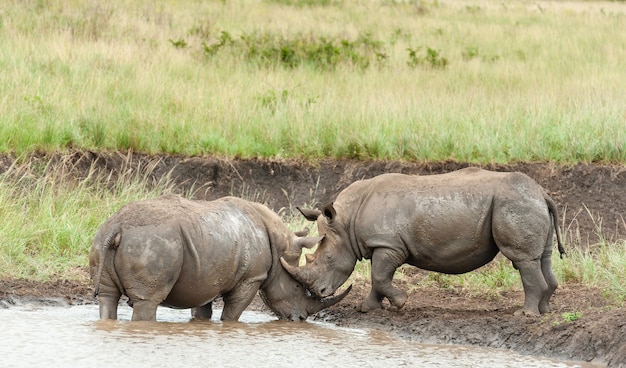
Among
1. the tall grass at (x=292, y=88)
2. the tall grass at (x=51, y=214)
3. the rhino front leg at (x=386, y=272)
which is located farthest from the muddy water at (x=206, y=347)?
the tall grass at (x=292, y=88)

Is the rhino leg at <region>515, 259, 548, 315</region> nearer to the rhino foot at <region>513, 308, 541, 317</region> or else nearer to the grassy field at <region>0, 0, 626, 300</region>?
the rhino foot at <region>513, 308, 541, 317</region>

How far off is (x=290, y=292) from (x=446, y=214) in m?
1.40

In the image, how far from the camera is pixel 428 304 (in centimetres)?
890

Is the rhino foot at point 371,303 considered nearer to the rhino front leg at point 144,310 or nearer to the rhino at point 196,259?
the rhino at point 196,259

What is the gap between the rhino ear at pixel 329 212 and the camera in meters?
8.33

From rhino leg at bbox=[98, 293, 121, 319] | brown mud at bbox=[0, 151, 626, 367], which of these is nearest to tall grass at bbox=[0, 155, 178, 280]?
brown mud at bbox=[0, 151, 626, 367]

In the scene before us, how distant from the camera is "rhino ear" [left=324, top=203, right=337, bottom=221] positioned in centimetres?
833

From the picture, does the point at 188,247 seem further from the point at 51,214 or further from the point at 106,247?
the point at 51,214

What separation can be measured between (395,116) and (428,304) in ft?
15.0

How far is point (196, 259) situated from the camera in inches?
296

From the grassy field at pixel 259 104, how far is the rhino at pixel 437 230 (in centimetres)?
84

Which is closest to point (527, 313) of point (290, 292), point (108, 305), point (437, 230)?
point (437, 230)

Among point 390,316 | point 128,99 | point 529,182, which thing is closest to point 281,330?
point 390,316

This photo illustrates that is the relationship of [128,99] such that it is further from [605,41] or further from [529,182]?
[605,41]
